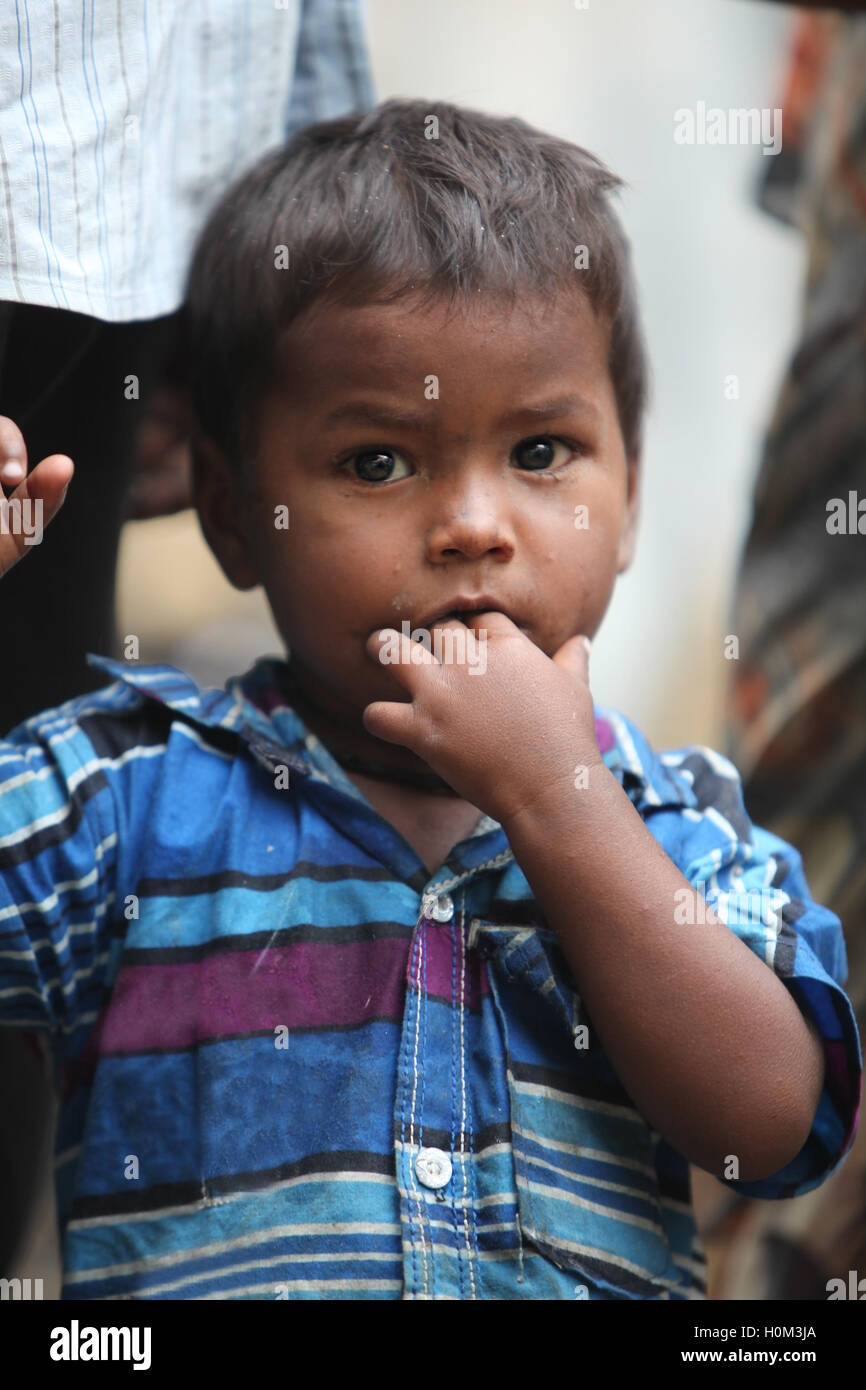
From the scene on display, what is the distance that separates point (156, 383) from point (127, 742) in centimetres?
45

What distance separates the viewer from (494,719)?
1080mm

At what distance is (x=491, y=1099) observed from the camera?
110cm

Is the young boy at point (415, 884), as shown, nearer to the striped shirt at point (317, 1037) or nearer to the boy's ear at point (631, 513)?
the striped shirt at point (317, 1037)

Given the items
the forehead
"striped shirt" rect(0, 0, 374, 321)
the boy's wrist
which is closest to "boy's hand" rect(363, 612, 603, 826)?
the boy's wrist

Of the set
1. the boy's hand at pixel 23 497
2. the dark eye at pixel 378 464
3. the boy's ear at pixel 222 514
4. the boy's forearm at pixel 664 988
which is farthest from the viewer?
the boy's ear at pixel 222 514

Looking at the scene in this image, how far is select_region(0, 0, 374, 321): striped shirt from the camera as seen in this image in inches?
39.3

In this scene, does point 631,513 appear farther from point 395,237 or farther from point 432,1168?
point 432,1168

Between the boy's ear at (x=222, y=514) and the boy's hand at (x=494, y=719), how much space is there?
276 mm

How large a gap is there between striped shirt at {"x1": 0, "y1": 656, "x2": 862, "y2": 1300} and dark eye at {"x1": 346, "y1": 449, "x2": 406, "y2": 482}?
0.27 meters

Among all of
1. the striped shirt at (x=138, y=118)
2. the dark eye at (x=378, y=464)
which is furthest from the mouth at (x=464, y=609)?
the striped shirt at (x=138, y=118)

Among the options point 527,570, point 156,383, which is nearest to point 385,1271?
point 527,570

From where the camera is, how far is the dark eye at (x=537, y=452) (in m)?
1.17

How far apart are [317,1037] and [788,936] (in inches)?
16.4

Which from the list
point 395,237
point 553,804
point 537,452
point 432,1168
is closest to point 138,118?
point 395,237
